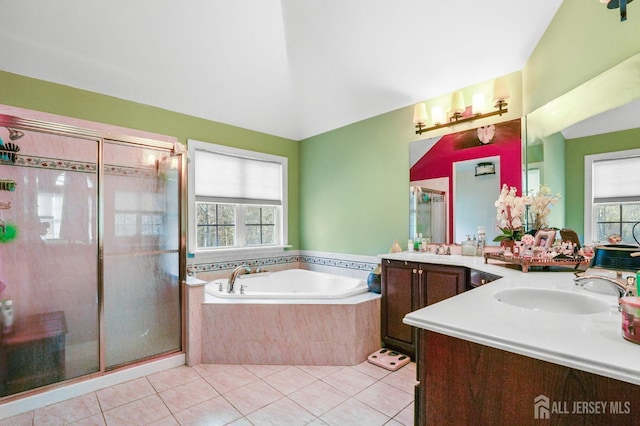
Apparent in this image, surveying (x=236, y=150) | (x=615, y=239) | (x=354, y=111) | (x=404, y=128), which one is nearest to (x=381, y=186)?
(x=404, y=128)

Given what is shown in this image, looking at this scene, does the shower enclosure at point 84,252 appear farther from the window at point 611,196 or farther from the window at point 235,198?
the window at point 611,196

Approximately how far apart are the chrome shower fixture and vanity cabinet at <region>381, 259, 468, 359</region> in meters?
2.98

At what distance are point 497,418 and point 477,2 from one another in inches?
100

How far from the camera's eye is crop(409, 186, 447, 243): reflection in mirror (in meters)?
3.02

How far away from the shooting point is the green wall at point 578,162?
1.72 metres

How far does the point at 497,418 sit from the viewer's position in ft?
3.03

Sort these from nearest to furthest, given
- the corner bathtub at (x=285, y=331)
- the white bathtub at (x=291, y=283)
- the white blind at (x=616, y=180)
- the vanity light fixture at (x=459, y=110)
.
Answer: the white blind at (x=616, y=180) < the vanity light fixture at (x=459, y=110) < the corner bathtub at (x=285, y=331) < the white bathtub at (x=291, y=283)

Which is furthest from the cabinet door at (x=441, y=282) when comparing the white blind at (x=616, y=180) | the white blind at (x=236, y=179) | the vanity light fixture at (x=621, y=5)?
the white blind at (x=236, y=179)

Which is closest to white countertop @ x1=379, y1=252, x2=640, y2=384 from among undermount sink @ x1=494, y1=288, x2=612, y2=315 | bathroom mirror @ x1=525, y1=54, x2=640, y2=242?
undermount sink @ x1=494, y1=288, x2=612, y2=315

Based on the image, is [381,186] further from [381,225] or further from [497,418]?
[497,418]

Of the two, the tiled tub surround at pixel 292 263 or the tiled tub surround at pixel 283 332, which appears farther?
the tiled tub surround at pixel 292 263

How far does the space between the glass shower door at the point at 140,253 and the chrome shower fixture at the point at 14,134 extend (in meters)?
0.51

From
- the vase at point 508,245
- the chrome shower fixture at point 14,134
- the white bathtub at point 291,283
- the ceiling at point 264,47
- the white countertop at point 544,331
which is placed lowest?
the white bathtub at point 291,283

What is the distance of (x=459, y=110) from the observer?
2809 millimetres
